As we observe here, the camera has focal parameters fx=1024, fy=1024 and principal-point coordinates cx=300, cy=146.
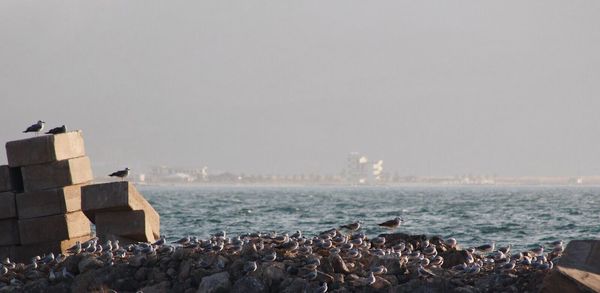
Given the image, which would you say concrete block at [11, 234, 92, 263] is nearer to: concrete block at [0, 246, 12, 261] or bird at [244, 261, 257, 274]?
concrete block at [0, 246, 12, 261]

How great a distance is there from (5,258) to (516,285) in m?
11.6

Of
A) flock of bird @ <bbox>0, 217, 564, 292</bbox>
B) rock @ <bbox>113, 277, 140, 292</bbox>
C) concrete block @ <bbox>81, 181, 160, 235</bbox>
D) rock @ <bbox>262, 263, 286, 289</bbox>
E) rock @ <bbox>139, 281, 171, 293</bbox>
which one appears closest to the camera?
rock @ <bbox>262, 263, 286, 289</bbox>

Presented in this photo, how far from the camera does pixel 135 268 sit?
18719mm

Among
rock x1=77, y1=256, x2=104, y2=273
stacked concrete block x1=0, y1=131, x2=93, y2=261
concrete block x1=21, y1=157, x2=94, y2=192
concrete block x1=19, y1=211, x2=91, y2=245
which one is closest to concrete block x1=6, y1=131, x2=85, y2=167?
stacked concrete block x1=0, y1=131, x2=93, y2=261

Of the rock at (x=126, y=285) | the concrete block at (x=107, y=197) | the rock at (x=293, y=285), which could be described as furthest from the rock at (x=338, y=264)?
the concrete block at (x=107, y=197)

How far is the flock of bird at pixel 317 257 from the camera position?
17375mm

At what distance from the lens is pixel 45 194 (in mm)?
22016

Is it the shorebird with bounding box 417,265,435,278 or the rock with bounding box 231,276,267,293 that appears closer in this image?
the rock with bounding box 231,276,267,293

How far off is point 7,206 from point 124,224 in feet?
8.49

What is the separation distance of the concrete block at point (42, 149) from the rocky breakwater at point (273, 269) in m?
2.29

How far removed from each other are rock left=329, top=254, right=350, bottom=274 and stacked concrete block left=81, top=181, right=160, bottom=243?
19.8 ft

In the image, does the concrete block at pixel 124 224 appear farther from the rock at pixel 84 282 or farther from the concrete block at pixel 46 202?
the rock at pixel 84 282

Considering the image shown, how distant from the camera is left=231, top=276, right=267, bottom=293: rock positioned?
16.9m

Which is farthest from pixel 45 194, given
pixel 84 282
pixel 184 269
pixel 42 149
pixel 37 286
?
pixel 184 269
